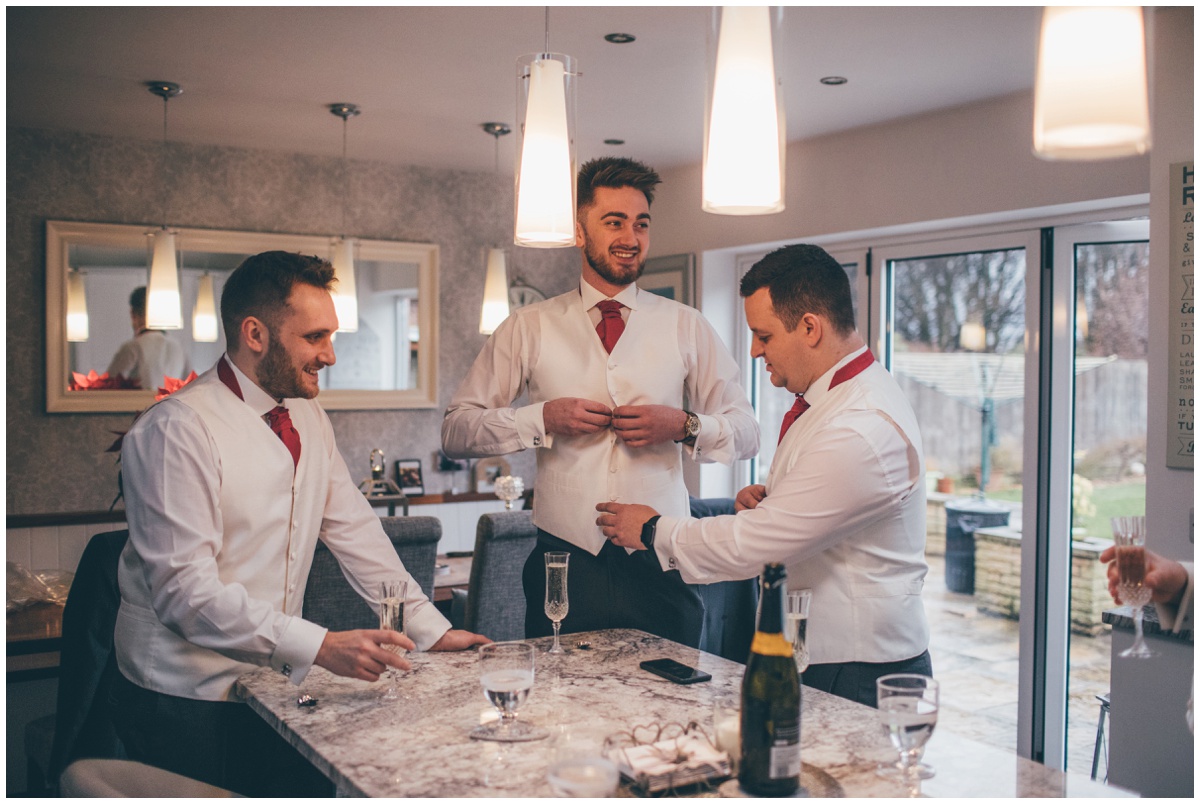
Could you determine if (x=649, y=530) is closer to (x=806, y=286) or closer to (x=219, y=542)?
(x=806, y=286)

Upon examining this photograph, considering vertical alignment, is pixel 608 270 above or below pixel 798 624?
above

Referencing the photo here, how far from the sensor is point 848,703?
162cm

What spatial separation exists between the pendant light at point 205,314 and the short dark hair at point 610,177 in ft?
11.9

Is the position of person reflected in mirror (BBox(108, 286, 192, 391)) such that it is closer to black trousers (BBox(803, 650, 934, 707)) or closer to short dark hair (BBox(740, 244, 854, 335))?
short dark hair (BBox(740, 244, 854, 335))

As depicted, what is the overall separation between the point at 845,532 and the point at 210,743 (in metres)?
1.27

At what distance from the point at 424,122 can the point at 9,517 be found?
279 cm

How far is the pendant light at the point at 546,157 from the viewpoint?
1826 millimetres

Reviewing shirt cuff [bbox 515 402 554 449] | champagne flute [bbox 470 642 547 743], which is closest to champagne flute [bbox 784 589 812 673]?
champagne flute [bbox 470 642 547 743]

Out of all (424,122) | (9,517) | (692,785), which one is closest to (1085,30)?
(692,785)

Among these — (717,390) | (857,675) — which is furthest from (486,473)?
(857,675)

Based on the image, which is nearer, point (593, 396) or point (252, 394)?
point (252, 394)

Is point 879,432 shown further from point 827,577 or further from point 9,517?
point 9,517

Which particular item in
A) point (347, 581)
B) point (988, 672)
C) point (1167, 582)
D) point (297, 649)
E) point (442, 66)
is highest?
point (442, 66)

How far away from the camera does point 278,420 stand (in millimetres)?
2029
